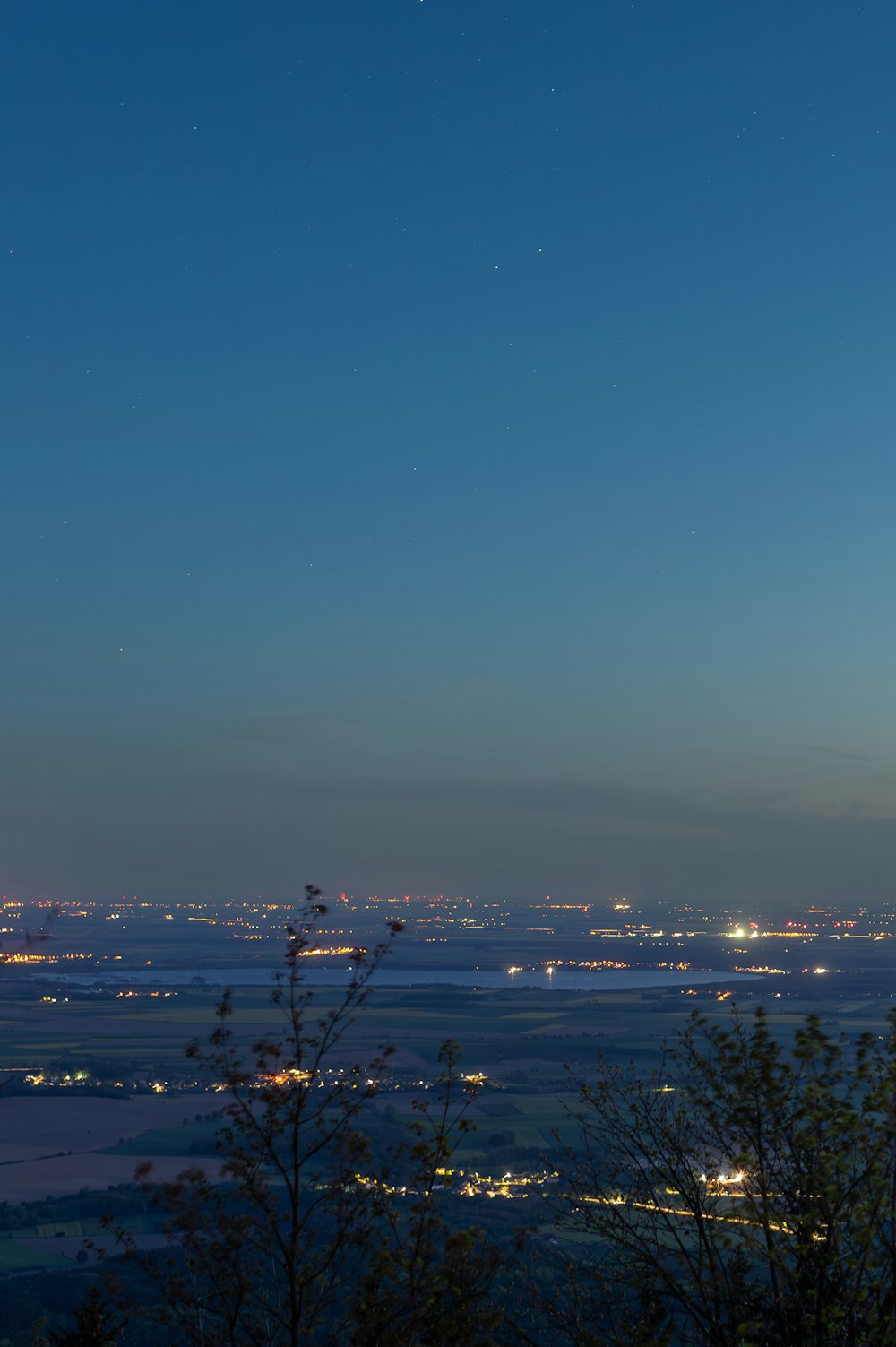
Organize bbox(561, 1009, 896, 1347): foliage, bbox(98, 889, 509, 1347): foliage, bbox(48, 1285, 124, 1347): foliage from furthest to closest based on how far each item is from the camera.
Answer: bbox(48, 1285, 124, 1347): foliage, bbox(561, 1009, 896, 1347): foliage, bbox(98, 889, 509, 1347): foliage

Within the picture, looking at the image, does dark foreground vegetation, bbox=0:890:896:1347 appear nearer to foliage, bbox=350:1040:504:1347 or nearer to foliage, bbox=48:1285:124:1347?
foliage, bbox=350:1040:504:1347

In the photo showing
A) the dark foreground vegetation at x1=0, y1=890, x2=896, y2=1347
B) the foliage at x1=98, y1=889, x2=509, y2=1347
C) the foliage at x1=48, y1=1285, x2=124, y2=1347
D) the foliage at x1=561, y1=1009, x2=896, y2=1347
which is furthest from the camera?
the foliage at x1=48, y1=1285, x2=124, y2=1347

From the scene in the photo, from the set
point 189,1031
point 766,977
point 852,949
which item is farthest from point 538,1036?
point 852,949

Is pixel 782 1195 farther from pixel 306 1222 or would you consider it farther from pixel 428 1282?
pixel 306 1222

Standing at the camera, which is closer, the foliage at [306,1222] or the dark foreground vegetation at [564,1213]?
the foliage at [306,1222]

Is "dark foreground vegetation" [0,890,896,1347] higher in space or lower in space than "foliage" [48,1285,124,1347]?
higher

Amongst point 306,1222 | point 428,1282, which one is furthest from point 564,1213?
point 306,1222

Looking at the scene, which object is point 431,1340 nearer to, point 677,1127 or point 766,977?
point 677,1127

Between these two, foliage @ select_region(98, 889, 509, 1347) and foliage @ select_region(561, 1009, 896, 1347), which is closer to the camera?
foliage @ select_region(98, 889, 509, 1347)

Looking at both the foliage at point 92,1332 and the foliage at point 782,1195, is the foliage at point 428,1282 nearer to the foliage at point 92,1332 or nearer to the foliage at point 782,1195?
the foliage at point 782,1195

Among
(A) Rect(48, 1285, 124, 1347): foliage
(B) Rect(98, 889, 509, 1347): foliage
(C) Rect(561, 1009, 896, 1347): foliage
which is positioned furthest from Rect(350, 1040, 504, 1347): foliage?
(A) Rect(48, 1285, 124, 1347): foliage

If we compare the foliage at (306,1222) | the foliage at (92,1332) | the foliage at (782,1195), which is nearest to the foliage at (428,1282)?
the foliage at (306,1222)
